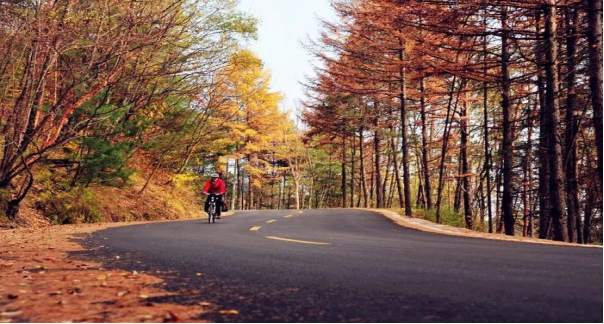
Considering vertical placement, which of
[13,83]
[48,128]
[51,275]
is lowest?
[51,275]

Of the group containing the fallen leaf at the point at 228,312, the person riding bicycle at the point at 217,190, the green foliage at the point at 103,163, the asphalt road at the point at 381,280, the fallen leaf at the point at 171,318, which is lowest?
the fallen leaf at the point at 171,318

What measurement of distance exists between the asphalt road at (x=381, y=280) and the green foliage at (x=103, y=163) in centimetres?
743

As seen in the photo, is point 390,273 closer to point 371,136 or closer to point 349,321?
point 349,321

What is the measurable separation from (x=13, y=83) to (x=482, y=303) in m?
14.9

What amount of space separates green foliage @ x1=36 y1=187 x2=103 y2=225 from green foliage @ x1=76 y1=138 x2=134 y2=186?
1.98 feet

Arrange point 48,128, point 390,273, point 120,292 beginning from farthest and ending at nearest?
point 48,128 < point 390,273 < point 120,292

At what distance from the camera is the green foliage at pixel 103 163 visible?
49.8ft

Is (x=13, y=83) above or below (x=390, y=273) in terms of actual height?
above

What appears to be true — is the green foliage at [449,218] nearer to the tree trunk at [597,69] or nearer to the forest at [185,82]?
the forest at [185,82]

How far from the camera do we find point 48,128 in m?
13.7

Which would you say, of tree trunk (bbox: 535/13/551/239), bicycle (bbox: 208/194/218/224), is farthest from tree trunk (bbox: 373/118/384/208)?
bicycle (bbox: 208/194/218/224)

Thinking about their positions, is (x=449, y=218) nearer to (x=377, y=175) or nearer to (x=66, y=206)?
(x=377, y=175)

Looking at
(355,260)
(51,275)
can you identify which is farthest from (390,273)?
(51,275)

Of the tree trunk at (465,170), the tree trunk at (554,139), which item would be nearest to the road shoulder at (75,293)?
the tree trunk at (554,139)
